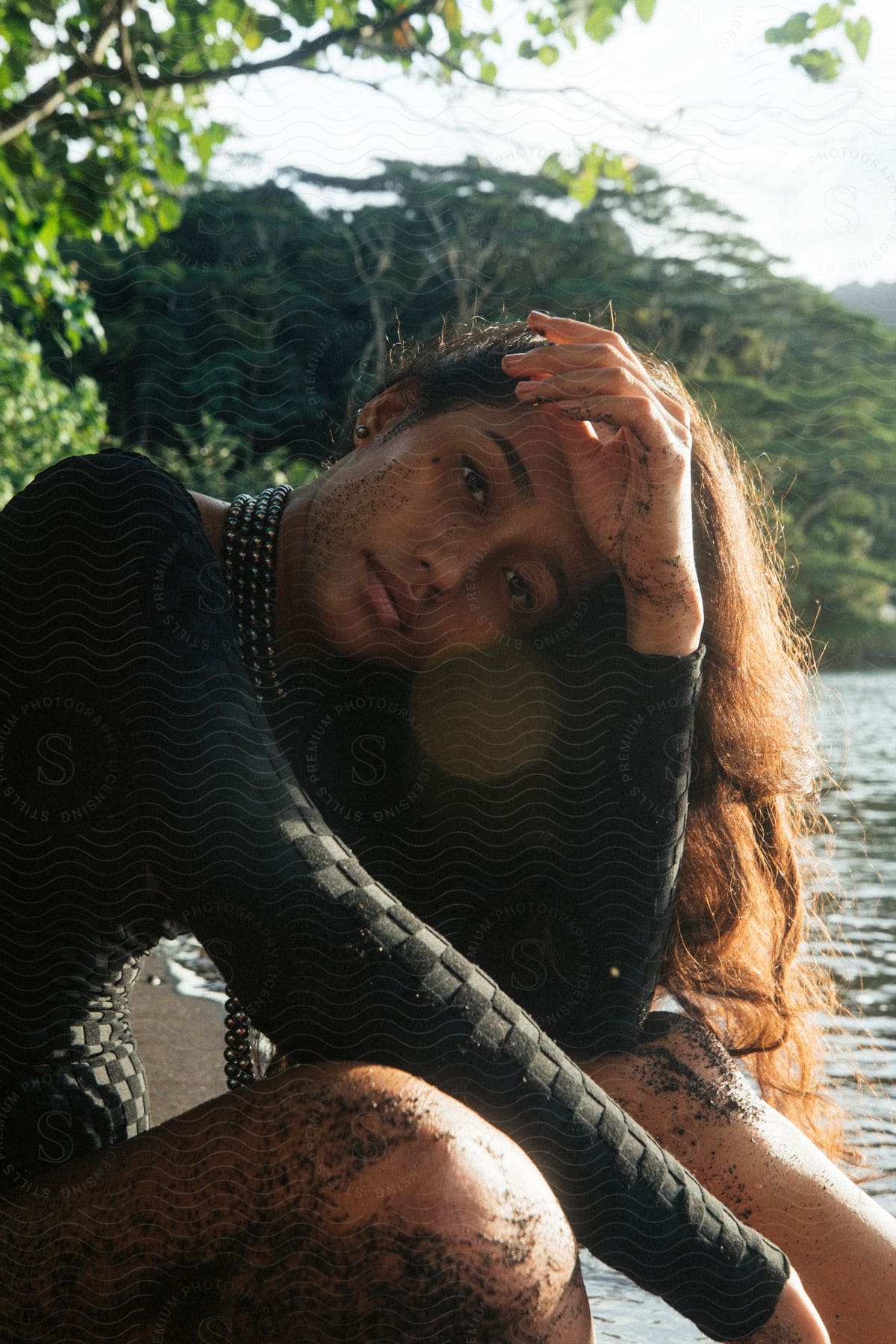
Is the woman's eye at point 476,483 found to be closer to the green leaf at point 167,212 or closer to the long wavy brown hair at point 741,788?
the long wavy brown hair at point 741,788

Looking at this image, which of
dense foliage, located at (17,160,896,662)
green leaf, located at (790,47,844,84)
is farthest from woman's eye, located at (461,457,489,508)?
green leaf, located at (790,47,844,84)

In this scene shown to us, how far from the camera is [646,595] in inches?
61.7

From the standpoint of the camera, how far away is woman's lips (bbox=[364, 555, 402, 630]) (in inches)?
59.6

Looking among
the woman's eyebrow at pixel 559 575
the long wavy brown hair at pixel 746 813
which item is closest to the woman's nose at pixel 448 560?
the woman's eyebrow at pixel 559 575

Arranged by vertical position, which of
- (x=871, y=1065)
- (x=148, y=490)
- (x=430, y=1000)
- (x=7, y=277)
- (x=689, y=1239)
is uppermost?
(x=7, y=277)

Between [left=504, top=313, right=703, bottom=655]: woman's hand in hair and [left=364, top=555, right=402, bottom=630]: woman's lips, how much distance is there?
0.90 feet

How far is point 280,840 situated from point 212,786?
86mm

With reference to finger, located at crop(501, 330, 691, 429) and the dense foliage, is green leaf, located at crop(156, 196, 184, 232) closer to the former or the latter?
the dense foliage

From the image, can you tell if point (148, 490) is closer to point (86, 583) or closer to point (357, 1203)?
point (86, 583)

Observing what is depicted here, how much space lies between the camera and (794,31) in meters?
2.67

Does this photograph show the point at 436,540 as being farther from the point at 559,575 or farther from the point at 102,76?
the point at 102,76

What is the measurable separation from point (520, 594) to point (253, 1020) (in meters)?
0.67

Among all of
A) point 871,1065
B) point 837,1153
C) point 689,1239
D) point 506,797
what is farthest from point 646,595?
point 871,1065

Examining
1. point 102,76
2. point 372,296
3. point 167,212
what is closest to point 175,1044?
point 372,296
